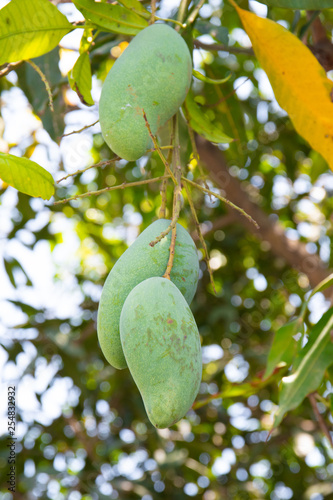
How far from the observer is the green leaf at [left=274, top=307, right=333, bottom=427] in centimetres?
84

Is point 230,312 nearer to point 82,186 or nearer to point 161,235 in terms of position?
point 82,186

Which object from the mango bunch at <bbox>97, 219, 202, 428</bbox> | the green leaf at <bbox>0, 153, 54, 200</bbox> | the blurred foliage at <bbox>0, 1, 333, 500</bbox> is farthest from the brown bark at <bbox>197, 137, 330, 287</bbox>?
the mango bunch at <bbox>97, 219, 202, 428</bbox>

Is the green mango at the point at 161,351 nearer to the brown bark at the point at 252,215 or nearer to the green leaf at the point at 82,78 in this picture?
the green leaf at the point at 82,78

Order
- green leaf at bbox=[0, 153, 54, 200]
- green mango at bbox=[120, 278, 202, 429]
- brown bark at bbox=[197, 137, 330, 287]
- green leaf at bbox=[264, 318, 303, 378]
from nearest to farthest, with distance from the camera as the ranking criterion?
1. green mango at bbox=[120, 278, 202, 429]
2. green leaf at bbox=[0, 153, 54, 200]
3. green leaf at bbox=[264, 318, 303, 378]
4. brown bark at bbox=[197, 137, 330, 287]

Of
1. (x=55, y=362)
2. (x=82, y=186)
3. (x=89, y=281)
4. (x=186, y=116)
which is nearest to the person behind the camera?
(x=186, y=116)

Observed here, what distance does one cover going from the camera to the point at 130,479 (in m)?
2.15

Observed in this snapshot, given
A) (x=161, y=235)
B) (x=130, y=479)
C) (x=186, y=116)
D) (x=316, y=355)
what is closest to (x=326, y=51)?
(x=186, y=116)

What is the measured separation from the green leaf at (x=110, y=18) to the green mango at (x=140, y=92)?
10 cm

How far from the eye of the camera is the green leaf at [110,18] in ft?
2.27

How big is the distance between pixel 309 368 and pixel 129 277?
16.9 inches

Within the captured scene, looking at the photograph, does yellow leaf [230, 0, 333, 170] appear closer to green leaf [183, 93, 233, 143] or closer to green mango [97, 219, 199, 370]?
green leaf [183, 93, 233, 143]

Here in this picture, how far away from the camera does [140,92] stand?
0.58 m

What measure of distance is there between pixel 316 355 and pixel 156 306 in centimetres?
46

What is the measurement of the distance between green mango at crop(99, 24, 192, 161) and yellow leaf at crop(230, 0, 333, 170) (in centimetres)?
18
